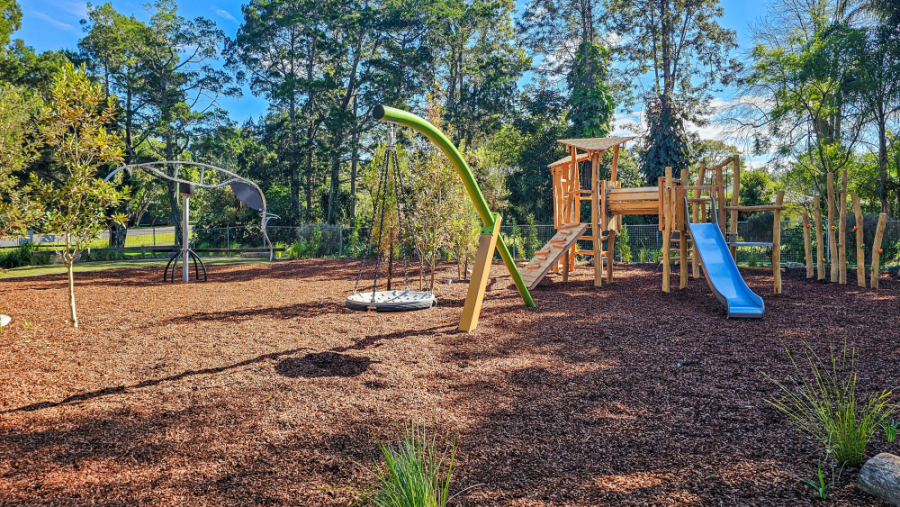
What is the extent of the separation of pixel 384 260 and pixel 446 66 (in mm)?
17882

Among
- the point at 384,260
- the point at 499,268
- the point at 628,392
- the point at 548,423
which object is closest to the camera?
the point at 548,423

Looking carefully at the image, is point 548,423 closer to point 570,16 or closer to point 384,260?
point 384,260

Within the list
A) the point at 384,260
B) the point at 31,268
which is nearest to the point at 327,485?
the point at 384,260

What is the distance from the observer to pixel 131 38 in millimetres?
27109

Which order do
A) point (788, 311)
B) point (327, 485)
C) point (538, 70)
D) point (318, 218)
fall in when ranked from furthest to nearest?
point (318, 218) < point (538, 70) < point (788, 311) < point (327, 485)

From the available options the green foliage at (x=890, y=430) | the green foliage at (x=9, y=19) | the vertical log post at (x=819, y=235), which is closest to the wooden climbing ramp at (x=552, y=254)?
the vertical log post at (x=819, y=235)

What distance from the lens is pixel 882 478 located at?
236 cm

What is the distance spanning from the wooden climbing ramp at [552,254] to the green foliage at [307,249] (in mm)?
13151

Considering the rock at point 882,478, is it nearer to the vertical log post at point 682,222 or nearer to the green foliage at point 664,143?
the vertical log post at point 682,222

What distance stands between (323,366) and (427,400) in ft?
4.73

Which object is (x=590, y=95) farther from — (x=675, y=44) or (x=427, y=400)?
(x=427, y=400)

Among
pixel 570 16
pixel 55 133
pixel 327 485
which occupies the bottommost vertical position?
pixel 327 485

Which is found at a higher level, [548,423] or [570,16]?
[570,16]

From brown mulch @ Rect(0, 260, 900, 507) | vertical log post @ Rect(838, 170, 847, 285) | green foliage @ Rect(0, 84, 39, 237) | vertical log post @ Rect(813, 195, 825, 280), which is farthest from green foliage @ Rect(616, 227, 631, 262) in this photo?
green foliage @ Rect(0, 84, 39, 237)
